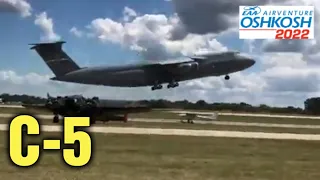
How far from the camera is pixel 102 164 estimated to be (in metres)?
21.7

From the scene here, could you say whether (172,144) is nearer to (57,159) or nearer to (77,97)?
(57,159)

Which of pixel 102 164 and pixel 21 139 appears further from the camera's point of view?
pixel 102 164

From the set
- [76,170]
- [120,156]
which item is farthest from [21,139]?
[120,156]

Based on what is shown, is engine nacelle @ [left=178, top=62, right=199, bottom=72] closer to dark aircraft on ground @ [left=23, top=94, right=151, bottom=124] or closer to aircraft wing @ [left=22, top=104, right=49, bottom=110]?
dark aircraft on ground @ [left=23, top=94, right=151, bottom=124]

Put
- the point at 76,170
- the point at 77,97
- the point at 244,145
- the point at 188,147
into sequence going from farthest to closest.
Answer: the point at 77,97 → the point at 244,145 → the point at 188,147 → the point at 76,170

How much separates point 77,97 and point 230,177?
25.4 m

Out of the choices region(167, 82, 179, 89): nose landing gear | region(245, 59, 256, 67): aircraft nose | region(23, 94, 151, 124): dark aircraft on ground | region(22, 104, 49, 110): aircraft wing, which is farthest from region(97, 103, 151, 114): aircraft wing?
region(245, 59, 256, 67): aircraft nose

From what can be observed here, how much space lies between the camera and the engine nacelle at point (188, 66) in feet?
218

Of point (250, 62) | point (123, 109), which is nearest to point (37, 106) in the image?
point (123, 109)

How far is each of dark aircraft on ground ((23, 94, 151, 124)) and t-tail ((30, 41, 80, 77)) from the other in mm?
15882

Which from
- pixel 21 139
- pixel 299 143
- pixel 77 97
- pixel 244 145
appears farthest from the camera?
pixel 77 97

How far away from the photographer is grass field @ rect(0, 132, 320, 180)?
19.2 metres

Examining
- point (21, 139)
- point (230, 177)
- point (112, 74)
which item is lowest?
A: point (230, 177)

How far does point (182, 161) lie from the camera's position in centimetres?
2372
